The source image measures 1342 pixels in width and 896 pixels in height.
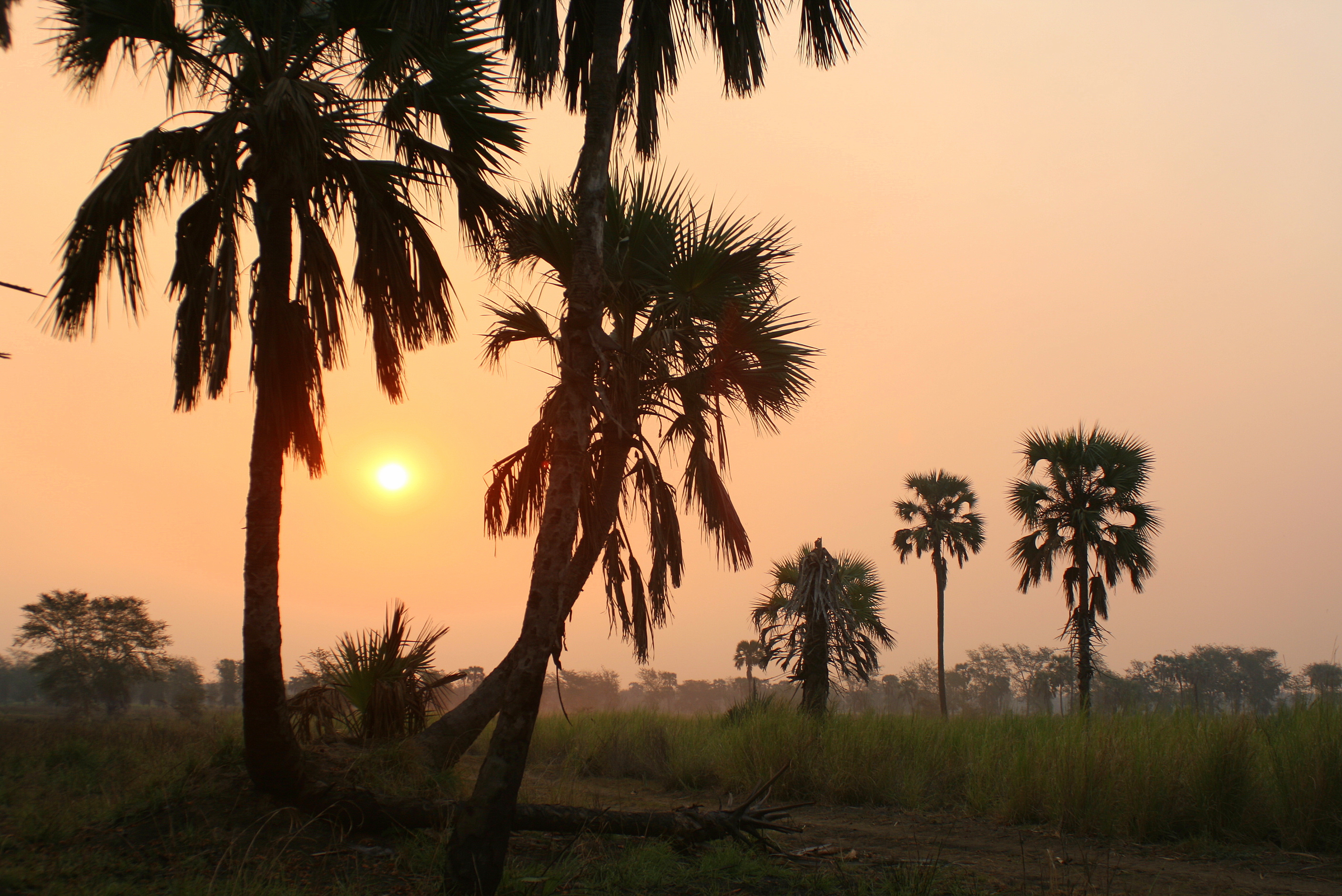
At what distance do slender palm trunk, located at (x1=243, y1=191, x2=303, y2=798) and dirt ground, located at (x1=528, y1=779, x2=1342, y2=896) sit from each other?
2513 mm

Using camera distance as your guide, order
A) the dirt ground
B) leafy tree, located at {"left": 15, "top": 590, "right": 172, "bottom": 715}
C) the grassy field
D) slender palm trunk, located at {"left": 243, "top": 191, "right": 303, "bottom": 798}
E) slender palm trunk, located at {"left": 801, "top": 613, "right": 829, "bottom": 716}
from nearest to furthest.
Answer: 1. the grassy field
2. the dirt ground
3. slender palm trunk, located at {"left": 243, "top": 191, "right": 303, "bottom": 798}
4. slender palm trunk, located at {"left": 801, "top": 613, "right": 829, "bottom": 716}
5. leafy tree, located at {"left": 15, "top": 590, "right": 172, "bottom": 715}

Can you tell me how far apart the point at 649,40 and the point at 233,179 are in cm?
375

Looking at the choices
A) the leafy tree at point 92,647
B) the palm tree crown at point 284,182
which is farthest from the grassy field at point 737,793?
the leafy tree at point 92,647

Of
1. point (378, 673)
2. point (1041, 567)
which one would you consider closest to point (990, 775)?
point (378, 673)

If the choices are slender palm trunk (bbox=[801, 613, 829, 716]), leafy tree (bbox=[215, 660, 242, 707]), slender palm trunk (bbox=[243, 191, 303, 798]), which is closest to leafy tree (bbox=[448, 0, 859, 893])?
slender palm trunk (bbox=[243, 191, 303, 798])

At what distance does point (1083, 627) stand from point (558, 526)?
19.3 meters

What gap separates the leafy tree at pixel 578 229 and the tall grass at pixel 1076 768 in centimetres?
327

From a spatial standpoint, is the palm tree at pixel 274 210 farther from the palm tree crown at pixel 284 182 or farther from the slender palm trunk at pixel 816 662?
the slender palm trunk at pixel 816 662

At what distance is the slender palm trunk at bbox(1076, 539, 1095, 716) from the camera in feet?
61.2

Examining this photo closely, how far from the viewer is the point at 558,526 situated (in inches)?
179

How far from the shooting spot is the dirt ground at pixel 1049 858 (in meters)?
4.50

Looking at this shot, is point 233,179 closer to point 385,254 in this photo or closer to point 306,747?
point 385,254

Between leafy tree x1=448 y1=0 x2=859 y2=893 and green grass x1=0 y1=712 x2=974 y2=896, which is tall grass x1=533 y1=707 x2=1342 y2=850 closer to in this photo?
green grass x1=0 y1=712 x2=974 y2=896

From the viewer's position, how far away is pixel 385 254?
6000mm
